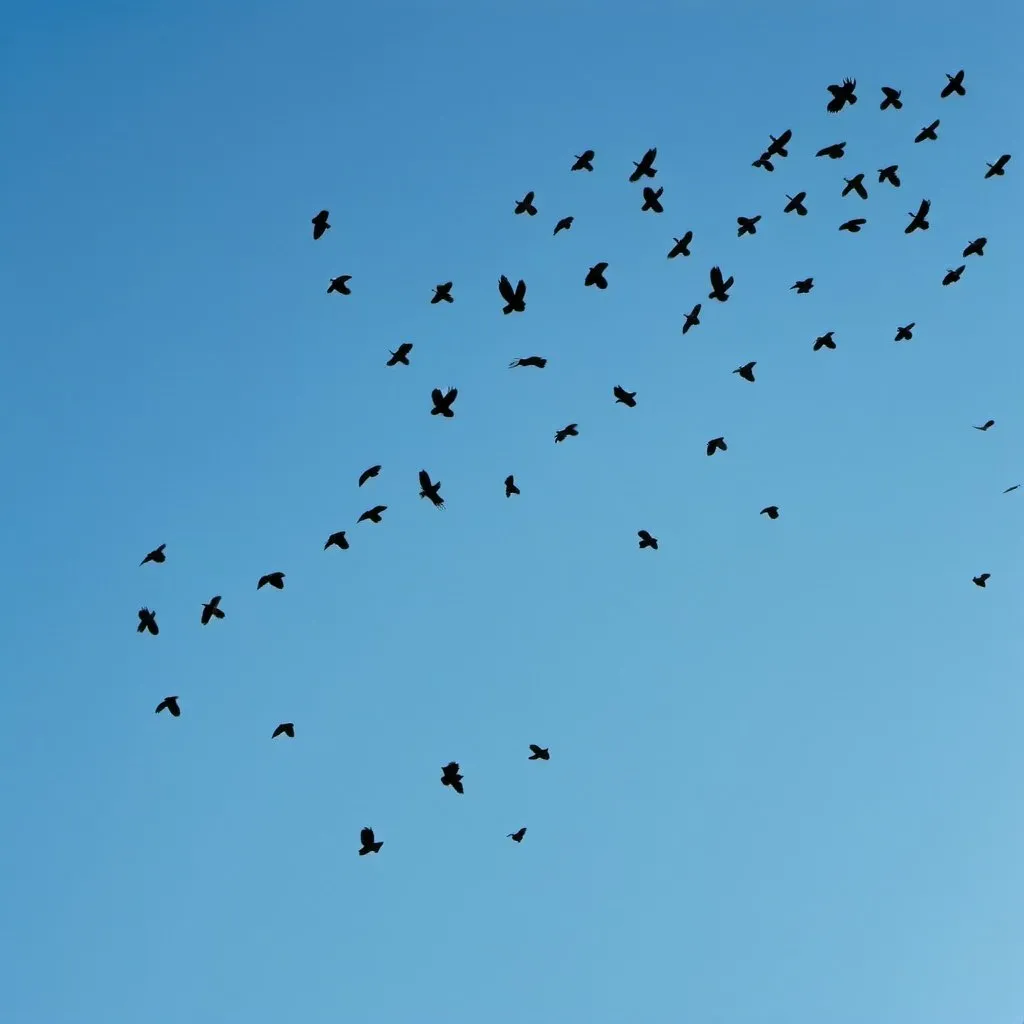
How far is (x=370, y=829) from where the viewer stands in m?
31.1

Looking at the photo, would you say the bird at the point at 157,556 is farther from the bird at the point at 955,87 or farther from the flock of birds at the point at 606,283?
the bird at the point at 955,87

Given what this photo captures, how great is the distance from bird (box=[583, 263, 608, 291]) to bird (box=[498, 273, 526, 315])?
275cm

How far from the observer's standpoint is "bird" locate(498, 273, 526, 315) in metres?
27.8

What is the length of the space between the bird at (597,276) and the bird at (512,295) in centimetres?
275

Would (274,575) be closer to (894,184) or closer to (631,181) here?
(631,181)

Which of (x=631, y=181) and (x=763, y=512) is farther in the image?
(x=763, y=512)

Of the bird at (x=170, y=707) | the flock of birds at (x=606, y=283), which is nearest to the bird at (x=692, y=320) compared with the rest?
the flock of birds at (x=606, y=283)

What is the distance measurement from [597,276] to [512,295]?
333 cm

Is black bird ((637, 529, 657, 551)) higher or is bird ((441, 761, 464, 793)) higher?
black bird ((637, 529, 657, 551))

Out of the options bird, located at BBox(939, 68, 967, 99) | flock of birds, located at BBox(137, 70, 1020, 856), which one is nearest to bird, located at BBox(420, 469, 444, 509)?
flock of birds, located at BBox(137, 70, 1020, 856)

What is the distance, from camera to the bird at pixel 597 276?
30172 millimetres

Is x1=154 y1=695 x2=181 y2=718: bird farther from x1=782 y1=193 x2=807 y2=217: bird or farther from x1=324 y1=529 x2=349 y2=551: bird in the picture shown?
x1=782 y1=193 x2=807 y2=217: bird

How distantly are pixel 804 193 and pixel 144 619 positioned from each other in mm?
23735

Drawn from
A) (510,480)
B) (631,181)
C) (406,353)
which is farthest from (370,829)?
(631,181)
